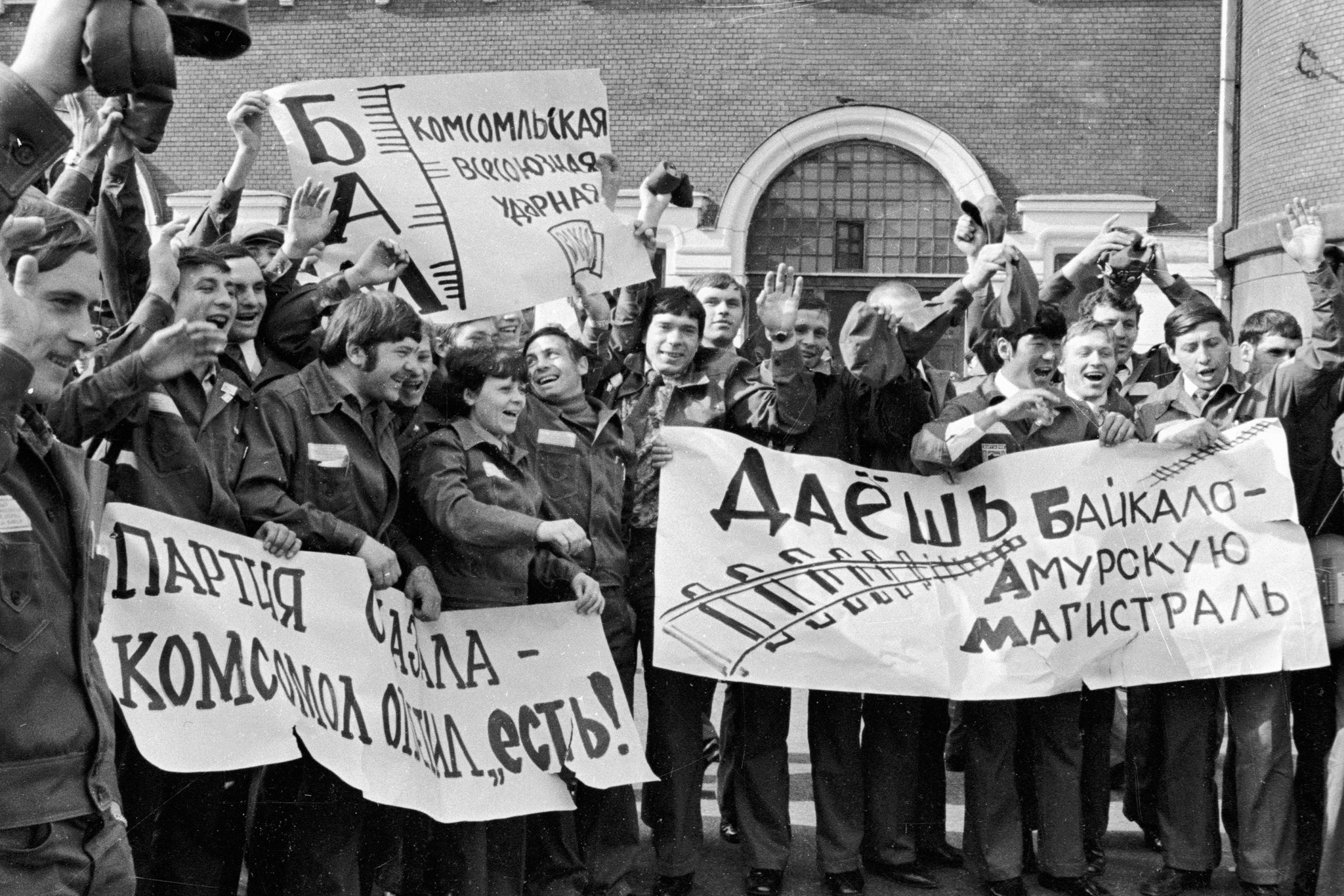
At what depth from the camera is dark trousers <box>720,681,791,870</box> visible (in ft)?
17.2

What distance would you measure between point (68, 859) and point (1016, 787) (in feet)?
12.3

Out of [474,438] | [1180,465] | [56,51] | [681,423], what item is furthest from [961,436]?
[56,51]

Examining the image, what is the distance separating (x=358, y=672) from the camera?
4.43 m

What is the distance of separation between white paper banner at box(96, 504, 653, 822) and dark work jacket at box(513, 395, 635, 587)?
32 centimetres

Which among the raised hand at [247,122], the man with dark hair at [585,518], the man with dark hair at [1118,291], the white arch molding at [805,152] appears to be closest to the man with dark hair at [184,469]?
the raised hand at [247,122]

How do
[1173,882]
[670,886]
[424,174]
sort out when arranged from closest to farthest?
1. [670,886]
2. [1173,882]
3. [424,174]

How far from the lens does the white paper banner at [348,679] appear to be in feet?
13.0

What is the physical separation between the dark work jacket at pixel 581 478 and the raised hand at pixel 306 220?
77 centimetres

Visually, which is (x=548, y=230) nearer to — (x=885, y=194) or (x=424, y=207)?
(x=424, y=207)

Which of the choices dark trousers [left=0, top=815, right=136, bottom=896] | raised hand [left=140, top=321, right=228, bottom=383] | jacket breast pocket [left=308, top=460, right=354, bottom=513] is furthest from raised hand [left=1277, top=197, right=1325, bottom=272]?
dark trousers [left=0, top=815, right=136, bottom=896]

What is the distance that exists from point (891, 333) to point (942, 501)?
0.71m

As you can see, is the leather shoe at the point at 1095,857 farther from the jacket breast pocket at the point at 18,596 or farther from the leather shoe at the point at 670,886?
the jacket breast pocket at the point at 18,596

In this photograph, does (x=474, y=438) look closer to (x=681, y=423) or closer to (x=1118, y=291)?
(x=681, y=423)

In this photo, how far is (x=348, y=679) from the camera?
14.4ft
